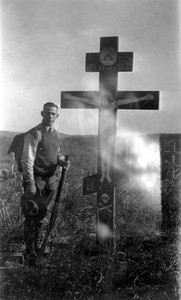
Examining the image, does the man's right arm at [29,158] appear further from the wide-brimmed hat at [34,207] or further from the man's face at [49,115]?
the man's face at [49,115]

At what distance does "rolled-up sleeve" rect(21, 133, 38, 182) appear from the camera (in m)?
4.34

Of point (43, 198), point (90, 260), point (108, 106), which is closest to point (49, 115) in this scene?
point (108, 106)

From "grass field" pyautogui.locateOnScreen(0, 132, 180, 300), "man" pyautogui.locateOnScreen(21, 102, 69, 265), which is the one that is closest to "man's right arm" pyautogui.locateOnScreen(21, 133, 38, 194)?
"man" pyautogui.locateOnScreen(21, 102, 69, 265)

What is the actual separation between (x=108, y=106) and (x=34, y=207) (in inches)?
63.6

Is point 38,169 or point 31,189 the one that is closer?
point 31,189

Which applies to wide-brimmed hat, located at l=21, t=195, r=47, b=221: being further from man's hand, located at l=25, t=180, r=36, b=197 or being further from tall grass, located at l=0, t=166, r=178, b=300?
tall grass, located at l=0, t=166, r=178, b=300

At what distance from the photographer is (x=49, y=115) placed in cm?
450

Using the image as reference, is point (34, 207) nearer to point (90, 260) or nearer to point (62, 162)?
point (62, 162)

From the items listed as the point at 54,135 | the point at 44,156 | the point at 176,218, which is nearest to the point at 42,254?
the point at 44,156

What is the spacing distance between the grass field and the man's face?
1.38 m

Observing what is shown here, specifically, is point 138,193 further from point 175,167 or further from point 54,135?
point 54,135

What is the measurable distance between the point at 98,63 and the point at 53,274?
270cm

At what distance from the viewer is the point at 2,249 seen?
432 centimetres

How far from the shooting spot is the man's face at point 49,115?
447 cm
